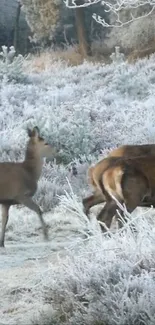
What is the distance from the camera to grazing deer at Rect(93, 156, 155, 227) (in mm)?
7455

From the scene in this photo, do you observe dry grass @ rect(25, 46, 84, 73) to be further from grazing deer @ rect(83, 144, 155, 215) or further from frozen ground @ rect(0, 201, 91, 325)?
grazing deer @ rect(83, 144, 155, 215)

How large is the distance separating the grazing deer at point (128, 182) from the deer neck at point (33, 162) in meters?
2.20

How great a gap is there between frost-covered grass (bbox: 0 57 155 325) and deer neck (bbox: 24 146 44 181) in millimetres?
598

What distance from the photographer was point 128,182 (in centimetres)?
745

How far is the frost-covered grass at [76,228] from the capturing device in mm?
5457

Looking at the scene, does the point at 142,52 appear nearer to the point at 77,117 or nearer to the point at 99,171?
the point at 77,117

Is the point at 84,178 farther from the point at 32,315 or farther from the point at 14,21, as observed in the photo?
the point at 14,21

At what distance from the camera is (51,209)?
11.5 meters

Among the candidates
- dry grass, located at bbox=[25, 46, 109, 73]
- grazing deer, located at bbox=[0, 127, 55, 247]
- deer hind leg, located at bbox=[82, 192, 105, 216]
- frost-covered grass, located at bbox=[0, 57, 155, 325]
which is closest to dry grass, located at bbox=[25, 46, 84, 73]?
dry grass, located at bbox=[25, 46, 109, 73]

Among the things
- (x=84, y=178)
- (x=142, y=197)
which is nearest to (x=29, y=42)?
(x=84, y=178)

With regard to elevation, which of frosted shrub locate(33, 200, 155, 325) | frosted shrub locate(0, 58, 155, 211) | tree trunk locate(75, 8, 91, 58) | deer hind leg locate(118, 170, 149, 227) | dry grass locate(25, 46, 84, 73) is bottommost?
dry grass locate(25, 46, 84, 73)


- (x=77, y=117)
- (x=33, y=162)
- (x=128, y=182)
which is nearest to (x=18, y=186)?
(x=33, y=162)

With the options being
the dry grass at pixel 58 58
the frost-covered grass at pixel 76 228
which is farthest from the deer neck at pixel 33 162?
the dry grass at pixel 58 58

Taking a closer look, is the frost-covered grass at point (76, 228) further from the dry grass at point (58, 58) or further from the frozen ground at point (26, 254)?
the dry grass at point (58, 58)
